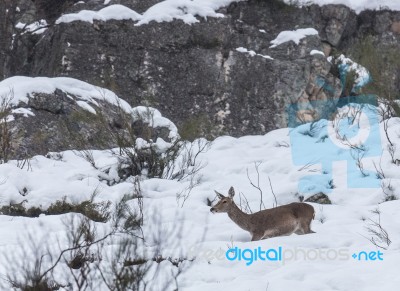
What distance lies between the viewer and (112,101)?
551 inches

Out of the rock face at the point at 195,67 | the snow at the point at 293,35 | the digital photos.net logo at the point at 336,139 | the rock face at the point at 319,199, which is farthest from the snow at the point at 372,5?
the rock face at the point at 319,199

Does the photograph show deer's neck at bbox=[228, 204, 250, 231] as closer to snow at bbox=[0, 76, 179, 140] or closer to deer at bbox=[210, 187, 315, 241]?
deer at bbox=[210, 187, 315, 241]

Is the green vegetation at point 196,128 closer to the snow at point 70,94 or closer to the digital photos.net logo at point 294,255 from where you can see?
the snow at point 70,94

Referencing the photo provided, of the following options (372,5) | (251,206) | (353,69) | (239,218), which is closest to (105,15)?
(353,69)

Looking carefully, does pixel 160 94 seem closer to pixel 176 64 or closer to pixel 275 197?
pixel 176 64

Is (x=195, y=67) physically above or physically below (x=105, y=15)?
below

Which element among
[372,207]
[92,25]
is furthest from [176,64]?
[372,207]

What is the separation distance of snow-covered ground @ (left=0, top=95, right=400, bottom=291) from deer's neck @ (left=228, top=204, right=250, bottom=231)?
15 cm

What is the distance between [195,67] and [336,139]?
14.5ft

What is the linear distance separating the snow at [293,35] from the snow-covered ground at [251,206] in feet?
9.76

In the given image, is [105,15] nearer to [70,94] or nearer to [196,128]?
[70,94]

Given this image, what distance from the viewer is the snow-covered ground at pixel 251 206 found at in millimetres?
6270

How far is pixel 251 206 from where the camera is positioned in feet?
33.1

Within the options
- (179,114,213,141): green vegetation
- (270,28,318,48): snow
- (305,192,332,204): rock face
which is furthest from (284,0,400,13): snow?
(305,192,332,204): rock face
